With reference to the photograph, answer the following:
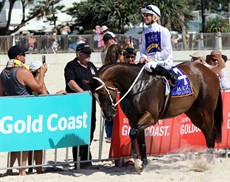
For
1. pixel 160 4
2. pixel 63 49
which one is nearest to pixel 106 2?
pixel 160 4

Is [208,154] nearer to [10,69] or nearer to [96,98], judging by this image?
[96,98]

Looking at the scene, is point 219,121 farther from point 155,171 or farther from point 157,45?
point 157,45

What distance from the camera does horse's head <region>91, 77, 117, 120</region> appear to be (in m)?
10.0

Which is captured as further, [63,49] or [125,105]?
[63,49]

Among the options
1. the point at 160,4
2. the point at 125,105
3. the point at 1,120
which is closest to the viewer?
the point at 1,120

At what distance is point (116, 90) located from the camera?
33.4ft

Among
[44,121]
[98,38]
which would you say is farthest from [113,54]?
[98,38]

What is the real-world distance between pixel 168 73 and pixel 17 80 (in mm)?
2181

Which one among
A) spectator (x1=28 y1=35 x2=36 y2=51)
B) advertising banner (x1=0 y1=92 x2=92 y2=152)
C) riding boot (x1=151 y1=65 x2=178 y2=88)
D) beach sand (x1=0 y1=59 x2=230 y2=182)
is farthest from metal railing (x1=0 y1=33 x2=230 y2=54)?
advertising banner (x1=0 y1=92 x2=92 y2=152)

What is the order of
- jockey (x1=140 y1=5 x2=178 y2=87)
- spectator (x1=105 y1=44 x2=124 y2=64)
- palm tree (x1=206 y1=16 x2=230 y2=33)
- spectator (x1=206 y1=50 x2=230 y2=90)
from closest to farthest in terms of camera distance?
jockey (x1=140 y1=5 x2=178 y2=87) < spectator (x1=105 y1=44 x2=124 y2=64) < spectator (x1=206 y1=50 x2=230 y2=90) < palm tree (x1=206 y1=16 x2=230 y2=33)

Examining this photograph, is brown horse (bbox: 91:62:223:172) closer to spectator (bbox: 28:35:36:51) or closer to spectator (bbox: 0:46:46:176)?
spectator (bbox: 0:46:46:176)

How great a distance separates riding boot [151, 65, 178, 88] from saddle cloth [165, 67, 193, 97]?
118 millimetres

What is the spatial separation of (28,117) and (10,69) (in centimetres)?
78

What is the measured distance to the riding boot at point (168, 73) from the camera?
33.8ft
